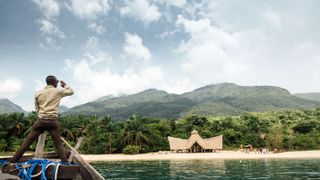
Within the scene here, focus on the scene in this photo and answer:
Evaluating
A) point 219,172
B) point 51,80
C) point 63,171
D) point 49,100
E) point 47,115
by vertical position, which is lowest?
point 219,172

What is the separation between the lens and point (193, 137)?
57.0 metres

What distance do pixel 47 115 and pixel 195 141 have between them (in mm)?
52693

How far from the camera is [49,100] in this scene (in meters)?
6.01

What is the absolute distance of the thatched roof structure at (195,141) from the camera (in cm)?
5647

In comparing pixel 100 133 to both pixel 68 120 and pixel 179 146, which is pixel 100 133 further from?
pixel 179 146

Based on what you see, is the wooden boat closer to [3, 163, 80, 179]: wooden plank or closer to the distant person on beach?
[3, 163, 80, 179]: wooden plank

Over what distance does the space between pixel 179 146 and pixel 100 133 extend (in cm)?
1344

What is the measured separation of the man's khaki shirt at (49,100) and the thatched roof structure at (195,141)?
50911 mm

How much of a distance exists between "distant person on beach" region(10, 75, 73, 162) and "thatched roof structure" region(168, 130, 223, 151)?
50826 millimetres

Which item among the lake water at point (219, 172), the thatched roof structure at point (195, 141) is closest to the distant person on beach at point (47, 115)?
the lake water at point (219, 172)

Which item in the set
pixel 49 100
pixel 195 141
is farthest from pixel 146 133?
pixel 49 100

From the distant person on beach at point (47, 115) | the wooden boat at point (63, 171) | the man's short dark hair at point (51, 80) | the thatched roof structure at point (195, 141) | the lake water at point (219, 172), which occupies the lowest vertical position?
the lake water at point (219, 172)

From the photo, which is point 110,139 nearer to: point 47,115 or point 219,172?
point 219,172

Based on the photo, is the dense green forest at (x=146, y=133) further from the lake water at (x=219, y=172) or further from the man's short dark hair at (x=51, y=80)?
the man's short dark hair at (x=51, y=80)
